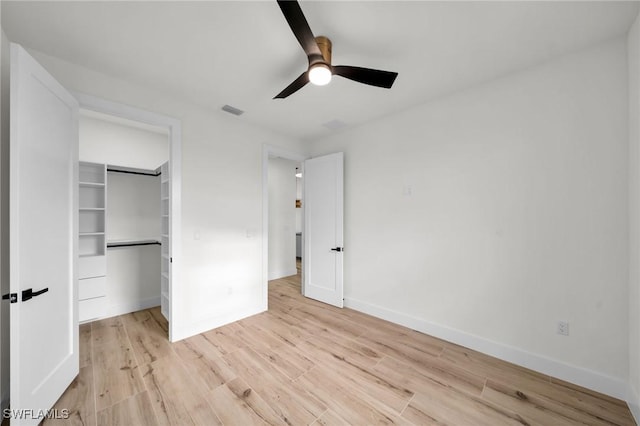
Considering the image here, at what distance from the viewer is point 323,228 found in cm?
384

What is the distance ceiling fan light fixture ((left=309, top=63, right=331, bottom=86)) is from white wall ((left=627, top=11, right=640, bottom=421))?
2.07 m

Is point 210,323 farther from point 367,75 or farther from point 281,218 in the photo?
point 367,75

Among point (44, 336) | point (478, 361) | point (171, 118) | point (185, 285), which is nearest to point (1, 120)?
point (171, 118)

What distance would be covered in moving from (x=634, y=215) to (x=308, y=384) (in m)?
2.71

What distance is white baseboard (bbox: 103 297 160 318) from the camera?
3234mm

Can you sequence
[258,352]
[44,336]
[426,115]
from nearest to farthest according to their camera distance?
[44,336] < [258,352] < [426,115]

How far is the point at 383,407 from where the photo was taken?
172 cm

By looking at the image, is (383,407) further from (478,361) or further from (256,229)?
(256,229)

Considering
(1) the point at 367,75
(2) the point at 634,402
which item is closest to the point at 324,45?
(1) the point at 367,75

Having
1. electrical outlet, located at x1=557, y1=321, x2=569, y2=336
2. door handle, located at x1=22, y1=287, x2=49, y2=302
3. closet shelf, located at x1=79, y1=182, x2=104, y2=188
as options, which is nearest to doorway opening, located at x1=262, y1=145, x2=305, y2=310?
closet shelf, located at x1=79, y1=182, x2=104, y2=188

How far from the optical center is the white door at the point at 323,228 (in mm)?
3623

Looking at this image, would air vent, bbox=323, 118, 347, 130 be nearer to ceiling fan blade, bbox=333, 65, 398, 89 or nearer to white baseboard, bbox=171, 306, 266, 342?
ceiling fan blade, bbox=333, 65, 398, 89

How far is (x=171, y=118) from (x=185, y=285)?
1.87 meters

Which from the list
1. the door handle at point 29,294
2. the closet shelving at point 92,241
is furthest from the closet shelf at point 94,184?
the door handle at point 29,294
